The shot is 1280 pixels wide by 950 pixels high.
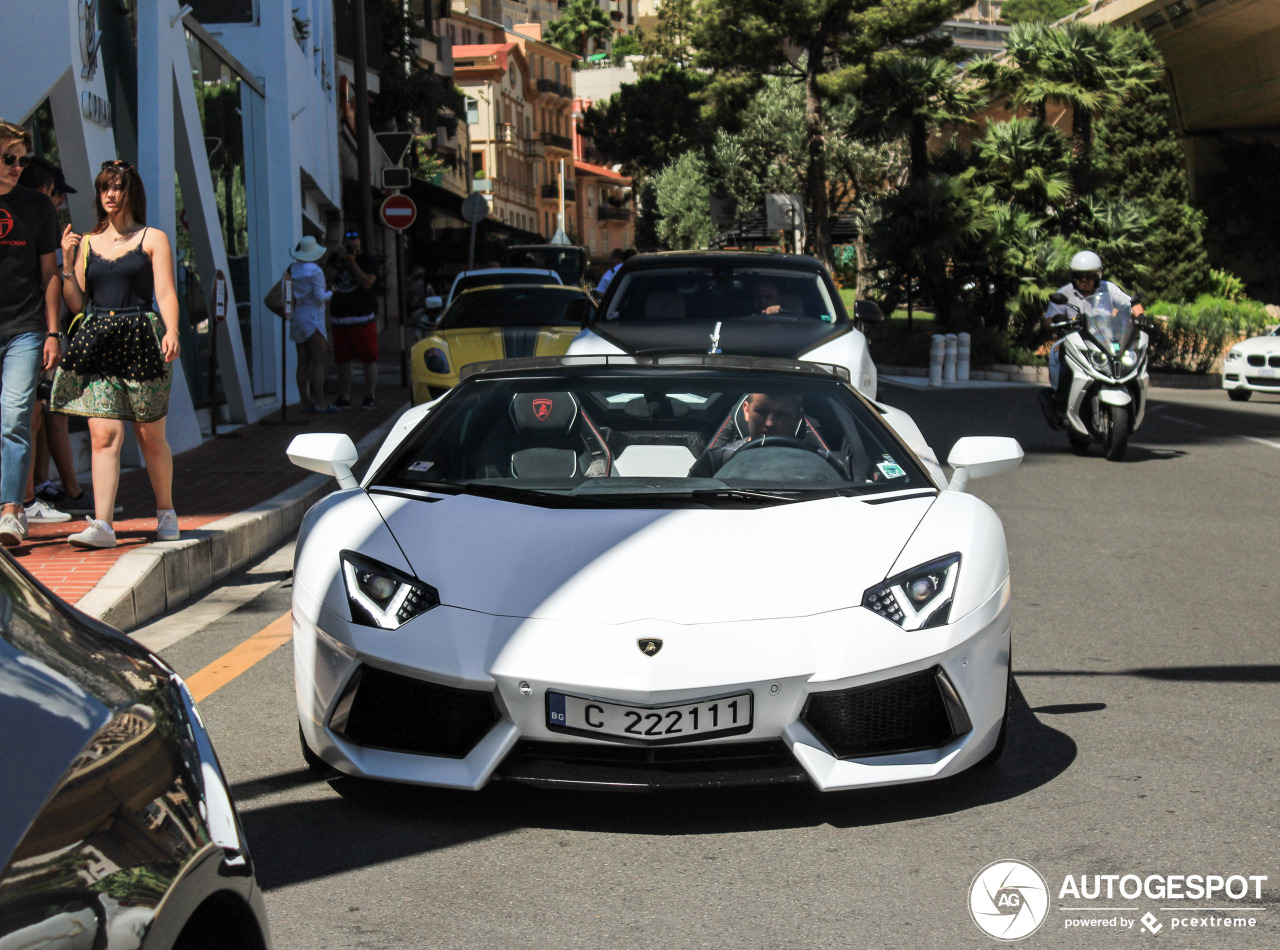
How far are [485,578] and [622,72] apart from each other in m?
144

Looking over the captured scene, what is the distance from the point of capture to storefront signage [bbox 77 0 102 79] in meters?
11.2

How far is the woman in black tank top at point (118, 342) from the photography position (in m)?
7.26

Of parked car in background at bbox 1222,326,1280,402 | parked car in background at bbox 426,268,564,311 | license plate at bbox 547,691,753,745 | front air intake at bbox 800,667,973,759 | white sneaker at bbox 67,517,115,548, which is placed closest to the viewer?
license plate at bbox 547,691,753,745

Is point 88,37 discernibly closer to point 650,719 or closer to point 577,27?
point 650,719

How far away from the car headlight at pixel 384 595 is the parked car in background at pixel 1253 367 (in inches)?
764

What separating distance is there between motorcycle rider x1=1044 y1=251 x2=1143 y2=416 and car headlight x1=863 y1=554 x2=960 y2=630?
407 inches

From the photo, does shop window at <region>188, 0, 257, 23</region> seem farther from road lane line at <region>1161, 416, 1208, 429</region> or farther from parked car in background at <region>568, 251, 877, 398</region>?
road lane line at <region>1161, 416, 1208, 429</region>

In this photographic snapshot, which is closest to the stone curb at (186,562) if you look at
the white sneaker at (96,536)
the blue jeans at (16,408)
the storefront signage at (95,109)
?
the white sneaker at (96,536)

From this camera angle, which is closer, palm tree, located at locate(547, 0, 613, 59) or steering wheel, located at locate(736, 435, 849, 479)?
steering wheel, located at locate(736, 435, 849, 479)

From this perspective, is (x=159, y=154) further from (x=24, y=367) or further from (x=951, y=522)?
(x=951, y=522)

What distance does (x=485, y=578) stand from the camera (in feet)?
13.2

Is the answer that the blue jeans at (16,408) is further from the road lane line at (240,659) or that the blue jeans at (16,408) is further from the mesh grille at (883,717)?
the mesh grille at (883,717)

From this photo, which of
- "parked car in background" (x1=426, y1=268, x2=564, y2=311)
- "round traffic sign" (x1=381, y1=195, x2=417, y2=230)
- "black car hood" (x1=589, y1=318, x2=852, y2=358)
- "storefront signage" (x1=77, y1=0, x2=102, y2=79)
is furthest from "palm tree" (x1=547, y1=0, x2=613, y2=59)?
"black car hood" (x1=589, y1=318, x2=852, y2=358)

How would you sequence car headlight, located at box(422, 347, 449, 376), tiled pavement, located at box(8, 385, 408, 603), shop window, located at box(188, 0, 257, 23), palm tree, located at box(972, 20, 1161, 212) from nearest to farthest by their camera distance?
tiled pavement, located at box(8, 385, 408, 603), car headlight, located at box(422, 347, 449, 376), shop window, located at box(188, 0, 257, 23), palm tree, located at box(972, 20, 1161, 212)
